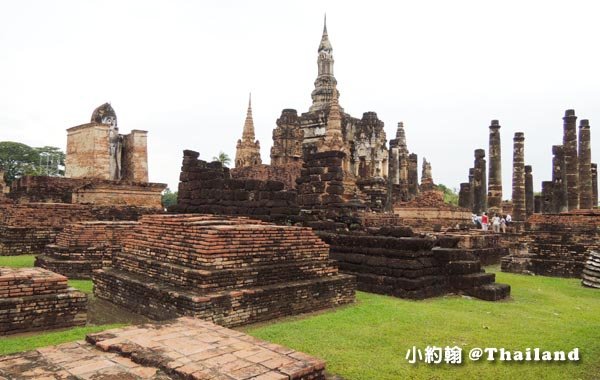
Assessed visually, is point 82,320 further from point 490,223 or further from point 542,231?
point 490,223

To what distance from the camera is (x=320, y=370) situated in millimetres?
3527

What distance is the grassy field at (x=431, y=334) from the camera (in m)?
4.42

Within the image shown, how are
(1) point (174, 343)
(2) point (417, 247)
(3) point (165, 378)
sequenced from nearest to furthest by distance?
1. (3) point (165, 378)
2. (1) point (174, 343)
3. (2) point (417, 247)

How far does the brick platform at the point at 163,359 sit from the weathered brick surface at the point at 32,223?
9877 millimetres

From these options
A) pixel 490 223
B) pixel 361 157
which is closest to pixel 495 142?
pixel 490 223

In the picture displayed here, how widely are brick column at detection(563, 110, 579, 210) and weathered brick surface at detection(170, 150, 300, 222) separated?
52.5 feet

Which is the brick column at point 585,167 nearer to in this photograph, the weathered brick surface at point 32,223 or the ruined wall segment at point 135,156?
the ruined wall segment at point 135,156

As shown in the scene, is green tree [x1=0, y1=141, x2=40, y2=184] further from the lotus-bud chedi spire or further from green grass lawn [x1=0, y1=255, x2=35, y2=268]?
green grass lawn [x1=0, y1=255, x2=35, y2=268]

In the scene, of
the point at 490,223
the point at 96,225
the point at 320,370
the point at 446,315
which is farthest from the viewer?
the point at 490,223

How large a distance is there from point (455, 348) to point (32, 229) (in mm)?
11820

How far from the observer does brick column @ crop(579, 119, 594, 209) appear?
75.8 feet

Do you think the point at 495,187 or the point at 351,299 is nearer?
the point at 351,299

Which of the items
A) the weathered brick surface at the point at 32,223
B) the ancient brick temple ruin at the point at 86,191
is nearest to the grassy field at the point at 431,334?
the weathered brick surface at the point at 32,223

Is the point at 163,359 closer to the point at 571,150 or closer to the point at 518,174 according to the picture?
the point at 571,150
